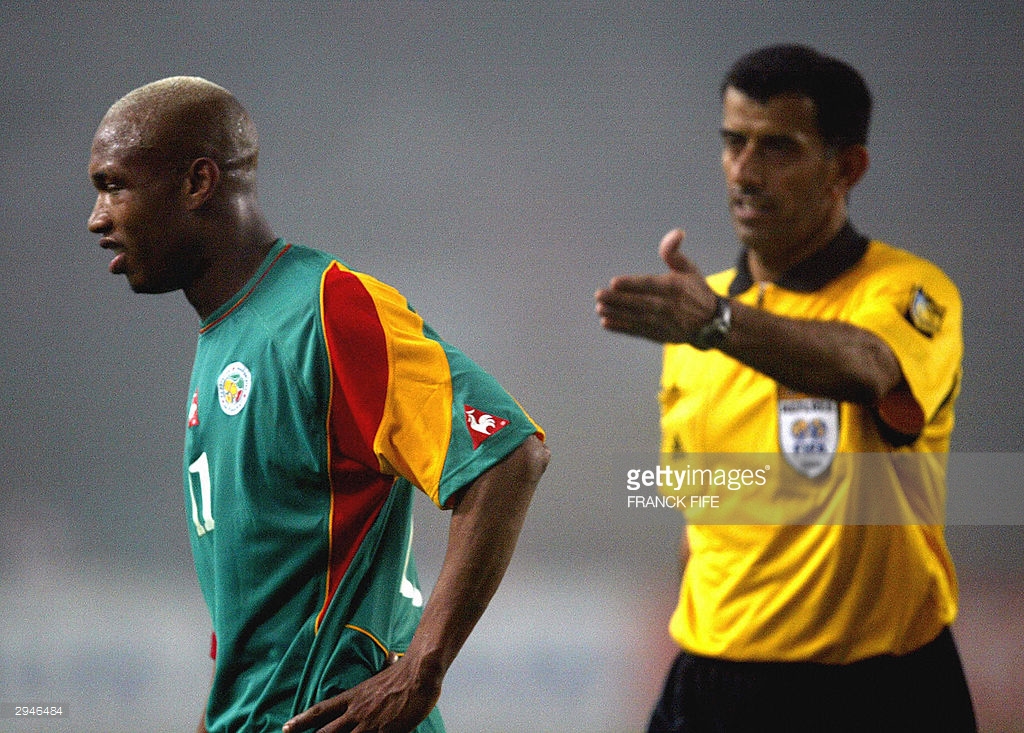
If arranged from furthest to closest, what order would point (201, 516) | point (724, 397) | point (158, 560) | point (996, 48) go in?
1. point (158, 560)
2. point (996, 48)
3. point (724, 397)
4. point (201, 516)

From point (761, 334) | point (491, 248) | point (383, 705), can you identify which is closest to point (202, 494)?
point (383, 705)

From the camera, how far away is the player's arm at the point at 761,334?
1.40 metres

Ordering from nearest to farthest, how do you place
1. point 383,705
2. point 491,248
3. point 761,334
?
1. point 383,705
2. point 761,334
3. point 491,248

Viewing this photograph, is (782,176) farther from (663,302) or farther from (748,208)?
(663,302)

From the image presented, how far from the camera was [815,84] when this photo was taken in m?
1.89

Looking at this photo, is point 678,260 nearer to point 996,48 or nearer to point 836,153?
point 836,153

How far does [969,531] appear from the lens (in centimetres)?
308

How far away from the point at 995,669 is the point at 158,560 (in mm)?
2484

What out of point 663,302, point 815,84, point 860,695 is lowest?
point 860,695

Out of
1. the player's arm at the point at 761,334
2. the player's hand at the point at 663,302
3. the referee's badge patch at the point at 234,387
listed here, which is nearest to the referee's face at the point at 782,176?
the player's arm at the point at 761,334

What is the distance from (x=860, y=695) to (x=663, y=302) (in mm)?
755

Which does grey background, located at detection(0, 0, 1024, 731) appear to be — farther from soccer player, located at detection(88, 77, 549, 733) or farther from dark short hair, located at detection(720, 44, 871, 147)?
soccer player, located at detection(88, 77, 549, 733)

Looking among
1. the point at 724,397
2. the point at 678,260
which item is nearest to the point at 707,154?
the point at 724,397

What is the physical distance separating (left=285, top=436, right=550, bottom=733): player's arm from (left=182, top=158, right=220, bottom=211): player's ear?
561 millimetres
